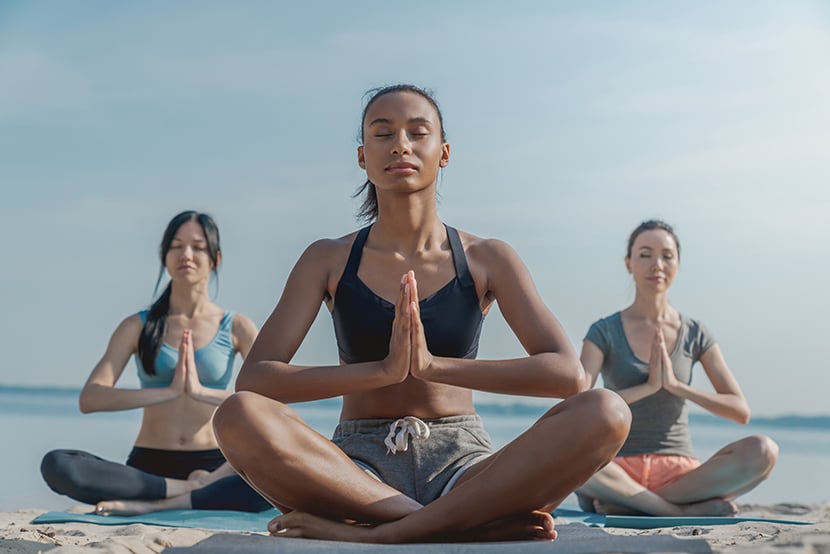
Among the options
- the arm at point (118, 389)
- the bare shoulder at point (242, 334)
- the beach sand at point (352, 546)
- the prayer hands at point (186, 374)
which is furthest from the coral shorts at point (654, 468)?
the arm at point (118, 389)

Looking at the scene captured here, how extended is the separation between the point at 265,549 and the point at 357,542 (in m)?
0.35

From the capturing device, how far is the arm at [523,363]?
10.4 feet

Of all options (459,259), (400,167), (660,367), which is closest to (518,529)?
(459,259)

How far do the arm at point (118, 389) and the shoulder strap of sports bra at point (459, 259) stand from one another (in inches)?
108

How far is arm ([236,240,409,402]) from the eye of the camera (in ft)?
10.4

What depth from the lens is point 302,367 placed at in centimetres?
328

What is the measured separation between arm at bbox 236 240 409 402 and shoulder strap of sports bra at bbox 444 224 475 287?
16.2 inches

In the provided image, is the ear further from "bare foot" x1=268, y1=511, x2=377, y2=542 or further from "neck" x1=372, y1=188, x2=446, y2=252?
"bare foot" x1=268, y1=511, x2=377, y2=542

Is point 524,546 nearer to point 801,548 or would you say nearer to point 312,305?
point 801,548

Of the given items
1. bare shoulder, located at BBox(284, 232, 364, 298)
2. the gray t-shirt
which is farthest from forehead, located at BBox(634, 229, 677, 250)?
bare shoulder, located at BBox(284, 232, 364, 298)

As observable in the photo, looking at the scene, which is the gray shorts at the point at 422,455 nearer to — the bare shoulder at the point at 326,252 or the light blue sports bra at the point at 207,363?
the bare shoulder at the point at 326,252

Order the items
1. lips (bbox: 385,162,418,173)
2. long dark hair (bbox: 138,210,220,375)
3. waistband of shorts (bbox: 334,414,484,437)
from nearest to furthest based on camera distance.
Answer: waistband of shorts (bbox: 334,414,484,437)
lips (bbox: 385,162,418,173)
long dark hair (bbox: 138,210,220,375)

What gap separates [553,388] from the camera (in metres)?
3.24

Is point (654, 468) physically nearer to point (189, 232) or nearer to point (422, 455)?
point (422, 455)
